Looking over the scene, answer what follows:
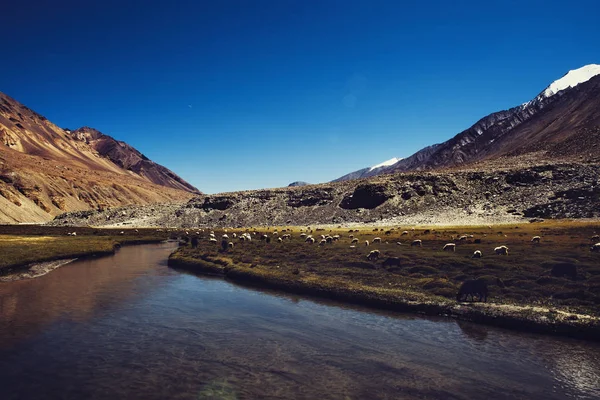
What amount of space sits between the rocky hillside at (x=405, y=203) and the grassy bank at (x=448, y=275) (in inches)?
1382

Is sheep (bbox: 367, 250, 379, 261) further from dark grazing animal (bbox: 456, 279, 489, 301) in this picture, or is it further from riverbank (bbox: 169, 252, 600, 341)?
dark grazing animal (bbox: 456, 279, 489, 301)

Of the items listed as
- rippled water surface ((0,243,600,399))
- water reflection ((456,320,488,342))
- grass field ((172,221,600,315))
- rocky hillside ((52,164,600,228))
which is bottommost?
water reflection ((456,320,488,342))

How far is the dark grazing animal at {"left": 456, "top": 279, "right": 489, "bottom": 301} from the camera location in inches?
1117

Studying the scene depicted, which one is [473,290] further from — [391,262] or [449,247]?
[449,247]

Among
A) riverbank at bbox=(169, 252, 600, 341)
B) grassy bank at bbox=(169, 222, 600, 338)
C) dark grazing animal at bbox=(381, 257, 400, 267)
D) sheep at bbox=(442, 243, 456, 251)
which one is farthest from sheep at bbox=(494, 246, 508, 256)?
riverbank at bbox=(169, 252, 600, 341)

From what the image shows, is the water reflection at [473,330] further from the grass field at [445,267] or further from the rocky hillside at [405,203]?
the rocky hillside at [405,203]

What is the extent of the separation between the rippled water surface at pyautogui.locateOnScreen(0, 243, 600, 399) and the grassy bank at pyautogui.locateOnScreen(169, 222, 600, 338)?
76.6 inches

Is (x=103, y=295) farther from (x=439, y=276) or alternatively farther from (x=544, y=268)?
(x=544, y=268)

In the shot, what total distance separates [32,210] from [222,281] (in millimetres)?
164147

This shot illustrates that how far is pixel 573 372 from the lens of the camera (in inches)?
734

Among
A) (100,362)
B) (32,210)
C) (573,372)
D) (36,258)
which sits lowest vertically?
(573,372)

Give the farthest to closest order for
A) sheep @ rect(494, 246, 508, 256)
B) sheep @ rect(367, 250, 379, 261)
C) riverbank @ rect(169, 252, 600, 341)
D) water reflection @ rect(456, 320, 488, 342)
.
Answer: sheep @ rect(367, 250, 379, 261) < sheep @ rect(494, 246, 508, 256) < water reflection @ rect(456, 320, 488, 342) < riverbank @ rect(169, 252, 600, 341)

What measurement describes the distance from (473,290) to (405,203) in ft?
279

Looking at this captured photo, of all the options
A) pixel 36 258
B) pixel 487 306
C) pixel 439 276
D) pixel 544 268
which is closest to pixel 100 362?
pixel 487 306
